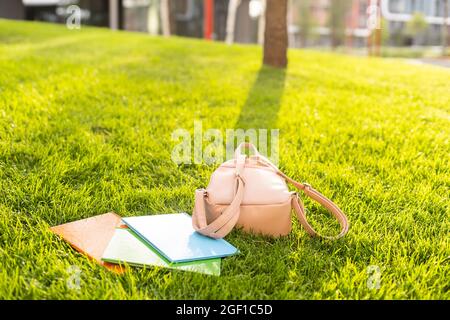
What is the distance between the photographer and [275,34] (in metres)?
7.70

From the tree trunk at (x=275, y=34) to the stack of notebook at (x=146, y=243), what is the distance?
5.48m

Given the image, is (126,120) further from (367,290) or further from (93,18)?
(93,18)

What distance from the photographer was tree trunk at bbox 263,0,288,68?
24.7 ft

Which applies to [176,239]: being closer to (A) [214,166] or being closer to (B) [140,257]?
(B) [140,257]

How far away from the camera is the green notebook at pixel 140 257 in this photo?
2176mm

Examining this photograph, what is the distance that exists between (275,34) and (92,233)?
230 inches

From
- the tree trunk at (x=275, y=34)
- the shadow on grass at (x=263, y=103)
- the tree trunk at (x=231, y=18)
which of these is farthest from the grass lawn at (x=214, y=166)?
the tree trunk at (x=231, y=18)

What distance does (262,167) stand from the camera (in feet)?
8.64

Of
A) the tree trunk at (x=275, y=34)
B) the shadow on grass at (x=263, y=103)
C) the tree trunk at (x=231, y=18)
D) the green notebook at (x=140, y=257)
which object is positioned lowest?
the green notebook at (x=140, y=257)

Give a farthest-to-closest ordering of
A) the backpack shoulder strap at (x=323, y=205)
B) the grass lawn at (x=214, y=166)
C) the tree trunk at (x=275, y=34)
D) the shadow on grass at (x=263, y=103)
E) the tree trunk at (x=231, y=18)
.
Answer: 1. the tree trunk at (x=231, y=18)
2. the tree trunk at (x=275, y=34)
3. the shadow on grass at (x=263, y=103)
4. the backpack shoulder strap at (x=323, y=205)
5. the grass lawn at (x=214, y=166)

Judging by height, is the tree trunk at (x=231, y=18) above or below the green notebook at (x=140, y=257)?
above

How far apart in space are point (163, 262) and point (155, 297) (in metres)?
0.25

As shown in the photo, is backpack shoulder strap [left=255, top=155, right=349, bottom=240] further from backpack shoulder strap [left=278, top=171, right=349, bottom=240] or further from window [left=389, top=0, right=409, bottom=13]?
window [left=389, top=0, right=409, bottom=13]

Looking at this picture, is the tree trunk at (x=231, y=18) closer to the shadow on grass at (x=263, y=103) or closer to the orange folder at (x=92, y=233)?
the shadow on grass at (x=263, y=103)
